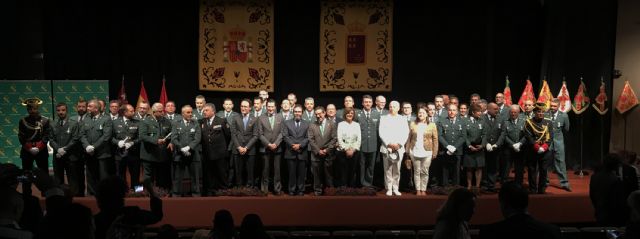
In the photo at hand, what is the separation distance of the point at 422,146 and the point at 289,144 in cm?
195

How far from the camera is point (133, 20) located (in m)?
11.4

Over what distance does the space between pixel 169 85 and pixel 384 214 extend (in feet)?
19.1

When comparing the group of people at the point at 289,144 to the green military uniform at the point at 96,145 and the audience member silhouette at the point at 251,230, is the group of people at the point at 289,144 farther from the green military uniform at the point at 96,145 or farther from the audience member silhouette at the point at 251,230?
the audience member silhouette at the point at 251,230

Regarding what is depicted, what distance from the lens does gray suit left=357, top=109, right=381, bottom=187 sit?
9141mm

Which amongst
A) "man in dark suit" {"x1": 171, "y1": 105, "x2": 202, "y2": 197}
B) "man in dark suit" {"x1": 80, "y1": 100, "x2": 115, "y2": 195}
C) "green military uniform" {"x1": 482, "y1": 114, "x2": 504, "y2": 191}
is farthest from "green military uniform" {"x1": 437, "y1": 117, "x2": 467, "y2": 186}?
"man in dark suit" {"x1": 80, "y1": 100, "x2": 115, "y2": 195}

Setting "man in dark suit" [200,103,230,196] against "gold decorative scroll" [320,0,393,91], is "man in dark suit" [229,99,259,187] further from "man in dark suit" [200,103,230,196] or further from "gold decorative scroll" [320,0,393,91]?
"gold decorative scroll" [320,0,393,91]

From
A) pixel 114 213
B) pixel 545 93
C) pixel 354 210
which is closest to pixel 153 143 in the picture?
pixel 354 210

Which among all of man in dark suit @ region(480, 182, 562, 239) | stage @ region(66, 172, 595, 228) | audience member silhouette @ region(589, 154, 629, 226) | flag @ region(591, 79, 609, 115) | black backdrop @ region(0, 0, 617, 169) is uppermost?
black backdrop @ region(0, 0, 617, 169)

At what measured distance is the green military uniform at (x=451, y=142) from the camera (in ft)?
29.4

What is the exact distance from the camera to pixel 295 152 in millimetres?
8945

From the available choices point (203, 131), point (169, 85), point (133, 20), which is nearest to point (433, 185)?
point (203, 131)

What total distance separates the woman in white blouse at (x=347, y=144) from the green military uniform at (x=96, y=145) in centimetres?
334

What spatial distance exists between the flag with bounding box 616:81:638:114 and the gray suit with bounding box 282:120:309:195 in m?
6.35

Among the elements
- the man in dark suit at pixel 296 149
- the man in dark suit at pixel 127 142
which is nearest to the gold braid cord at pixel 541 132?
the man in dark suit at pixel 296 149
